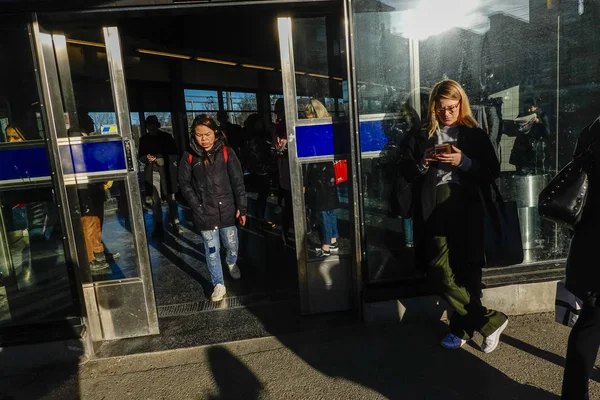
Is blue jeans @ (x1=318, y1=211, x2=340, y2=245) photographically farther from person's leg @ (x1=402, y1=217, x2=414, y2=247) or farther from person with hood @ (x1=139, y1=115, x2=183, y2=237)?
person with hood @ (x1=139, y1=115, x2=183, y2=237)

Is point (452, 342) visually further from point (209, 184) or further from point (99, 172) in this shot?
point (99, 172)

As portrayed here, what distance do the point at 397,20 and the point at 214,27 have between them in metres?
5.89

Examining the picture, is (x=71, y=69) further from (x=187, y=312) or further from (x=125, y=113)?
(x=187, y=312)

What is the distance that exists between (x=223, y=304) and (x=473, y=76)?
9.43 ft

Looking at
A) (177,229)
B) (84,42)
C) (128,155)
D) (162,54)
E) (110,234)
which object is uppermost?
(162,54)

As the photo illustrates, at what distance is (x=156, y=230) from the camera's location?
6.23m

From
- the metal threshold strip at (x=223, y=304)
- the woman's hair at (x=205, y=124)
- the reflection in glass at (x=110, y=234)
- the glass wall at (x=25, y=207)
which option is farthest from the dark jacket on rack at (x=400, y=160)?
the glass wall at (x=25, y=207)

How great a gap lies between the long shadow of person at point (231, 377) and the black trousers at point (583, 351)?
1694 millimetres

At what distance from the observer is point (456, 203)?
2.79m

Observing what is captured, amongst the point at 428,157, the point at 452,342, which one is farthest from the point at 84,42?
the point at 452,342

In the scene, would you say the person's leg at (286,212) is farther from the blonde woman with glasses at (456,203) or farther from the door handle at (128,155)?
the blonde woman with glasses at (456,203)

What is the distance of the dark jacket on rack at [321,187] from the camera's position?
3447mm

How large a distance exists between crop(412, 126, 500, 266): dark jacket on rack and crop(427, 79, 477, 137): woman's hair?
5cm

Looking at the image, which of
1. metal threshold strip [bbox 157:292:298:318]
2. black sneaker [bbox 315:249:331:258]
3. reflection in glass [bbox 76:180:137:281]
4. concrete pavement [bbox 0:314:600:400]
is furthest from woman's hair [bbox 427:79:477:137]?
reflection in glass [bbox 76:180:137:281]
